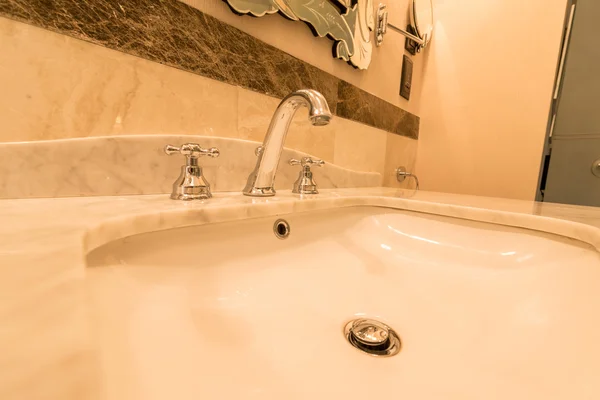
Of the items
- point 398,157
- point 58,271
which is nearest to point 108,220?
point 58,271

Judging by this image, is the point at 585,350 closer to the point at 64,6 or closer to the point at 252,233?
the point at 252,233

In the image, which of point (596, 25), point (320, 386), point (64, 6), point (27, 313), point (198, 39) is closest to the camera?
point (27, 313)

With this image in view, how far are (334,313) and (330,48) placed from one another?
29.3 inches

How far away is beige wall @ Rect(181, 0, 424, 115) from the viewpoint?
58cm

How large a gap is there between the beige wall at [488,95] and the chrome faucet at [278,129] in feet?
3.83

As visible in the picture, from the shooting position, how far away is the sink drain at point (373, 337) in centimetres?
29

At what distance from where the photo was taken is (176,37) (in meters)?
0.48

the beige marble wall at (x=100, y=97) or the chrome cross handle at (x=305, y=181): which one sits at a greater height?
the beige marble wall at (x=100, y=97)

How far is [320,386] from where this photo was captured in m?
0.23

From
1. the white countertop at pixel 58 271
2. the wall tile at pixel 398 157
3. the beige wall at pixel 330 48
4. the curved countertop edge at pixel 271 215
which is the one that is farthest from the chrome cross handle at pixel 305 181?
the wall tile at pixel 398 157

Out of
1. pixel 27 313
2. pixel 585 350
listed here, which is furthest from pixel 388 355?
pixel 27 313

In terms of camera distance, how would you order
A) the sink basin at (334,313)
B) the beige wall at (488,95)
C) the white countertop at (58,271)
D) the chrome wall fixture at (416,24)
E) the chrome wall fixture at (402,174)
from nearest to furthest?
the white countertop at (58,271) < the sink basin at (334,313) < the chrome wall fixture at (416,24) < the beige wall at (488,95) < the chrome wall fixture at (402,174)

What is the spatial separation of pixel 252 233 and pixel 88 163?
0.26 meters

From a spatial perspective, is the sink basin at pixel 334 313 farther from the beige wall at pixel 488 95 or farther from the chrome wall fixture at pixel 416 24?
the beige wall at pixel 488 95
